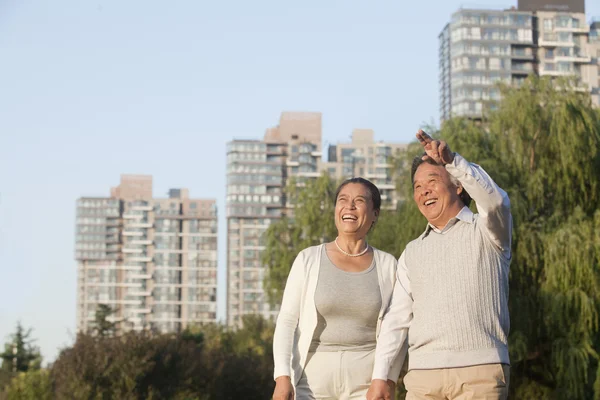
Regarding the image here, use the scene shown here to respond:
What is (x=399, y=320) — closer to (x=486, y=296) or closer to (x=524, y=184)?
(x=486, y=296)

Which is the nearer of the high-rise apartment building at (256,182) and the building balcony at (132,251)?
the high-rise apartment building at (256,182)

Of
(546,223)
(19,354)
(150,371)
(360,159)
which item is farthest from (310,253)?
(360,159)

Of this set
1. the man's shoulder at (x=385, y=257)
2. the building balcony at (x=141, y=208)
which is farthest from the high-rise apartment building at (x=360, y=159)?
the man's shoulder at (x=385, y=257)

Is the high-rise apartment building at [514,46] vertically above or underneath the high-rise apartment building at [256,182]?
above

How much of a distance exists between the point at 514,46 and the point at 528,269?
286 ft

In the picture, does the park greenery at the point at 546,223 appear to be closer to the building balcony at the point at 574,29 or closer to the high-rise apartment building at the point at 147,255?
the building balcony at the point at 574,29

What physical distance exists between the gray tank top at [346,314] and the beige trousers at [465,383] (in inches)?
24.1

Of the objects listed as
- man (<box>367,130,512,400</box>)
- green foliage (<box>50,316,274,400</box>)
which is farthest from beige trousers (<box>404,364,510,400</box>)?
green foliage (<box>50,316,274,400</box>)

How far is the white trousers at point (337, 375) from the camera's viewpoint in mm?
4234

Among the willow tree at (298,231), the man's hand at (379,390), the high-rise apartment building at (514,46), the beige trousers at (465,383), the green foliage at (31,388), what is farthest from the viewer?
the high-rise apartment building at (514,46)

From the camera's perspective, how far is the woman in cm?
425

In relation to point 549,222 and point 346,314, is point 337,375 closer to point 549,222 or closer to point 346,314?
point 346,314

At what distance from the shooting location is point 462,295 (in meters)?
3.64

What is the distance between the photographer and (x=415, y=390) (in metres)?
3.73
